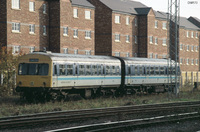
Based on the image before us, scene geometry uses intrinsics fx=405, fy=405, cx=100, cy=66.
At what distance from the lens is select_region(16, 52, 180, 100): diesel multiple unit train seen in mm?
24203

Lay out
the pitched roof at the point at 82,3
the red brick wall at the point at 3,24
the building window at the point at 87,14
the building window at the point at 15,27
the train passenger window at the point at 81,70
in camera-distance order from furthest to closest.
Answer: the building window at the point at 87,14 < the pitched roof at the point at 82,3 < the building window at the point at 15,27 < the red brick wall at the point at 3,24 < the train passenger window at the point at 81,70

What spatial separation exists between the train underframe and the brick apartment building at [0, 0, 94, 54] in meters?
15.3

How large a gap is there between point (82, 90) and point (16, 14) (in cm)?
1931

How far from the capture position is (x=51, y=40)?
156 feet

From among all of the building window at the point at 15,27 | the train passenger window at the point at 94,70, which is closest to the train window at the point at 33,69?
the train passenger window at the point at 94,70

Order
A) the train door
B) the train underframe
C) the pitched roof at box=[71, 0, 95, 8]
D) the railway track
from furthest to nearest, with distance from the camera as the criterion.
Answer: the pitched roof at box=[71, 0, 95, 8] < the train underframe < the train door < the railway track

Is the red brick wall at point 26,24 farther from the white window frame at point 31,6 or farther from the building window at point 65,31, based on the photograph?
the building window at point 65,31

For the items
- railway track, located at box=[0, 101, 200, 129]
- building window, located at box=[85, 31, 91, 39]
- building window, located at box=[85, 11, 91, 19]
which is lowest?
railway track, located at box=[0, 101, 200, 129]

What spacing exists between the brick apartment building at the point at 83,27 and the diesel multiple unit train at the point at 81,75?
14.4 m

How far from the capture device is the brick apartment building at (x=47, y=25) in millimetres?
42812

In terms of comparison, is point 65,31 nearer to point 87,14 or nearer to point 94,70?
point 87,14

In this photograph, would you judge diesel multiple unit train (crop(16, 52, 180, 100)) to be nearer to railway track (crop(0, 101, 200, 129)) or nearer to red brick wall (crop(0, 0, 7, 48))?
railway track (crop(0, 101, 200, 129))

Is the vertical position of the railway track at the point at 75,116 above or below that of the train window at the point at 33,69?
below

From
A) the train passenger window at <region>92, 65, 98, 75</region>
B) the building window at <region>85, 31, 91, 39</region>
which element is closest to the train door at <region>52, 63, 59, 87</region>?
the train passenger window at <region>92, 65, 98, 75</region>
